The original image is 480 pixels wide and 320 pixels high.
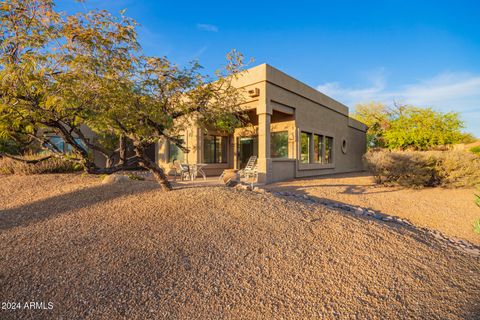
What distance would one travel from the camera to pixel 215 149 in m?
14.1

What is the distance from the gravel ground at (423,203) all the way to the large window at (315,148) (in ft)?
14.3

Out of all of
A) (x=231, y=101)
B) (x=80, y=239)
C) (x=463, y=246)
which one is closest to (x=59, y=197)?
(x=80, y=239)

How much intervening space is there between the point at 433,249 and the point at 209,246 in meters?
3.38

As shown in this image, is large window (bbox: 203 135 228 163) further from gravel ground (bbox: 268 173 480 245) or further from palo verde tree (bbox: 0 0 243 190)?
palo verde tree (bbox: 0 0 243 190)

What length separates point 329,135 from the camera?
50.8ft

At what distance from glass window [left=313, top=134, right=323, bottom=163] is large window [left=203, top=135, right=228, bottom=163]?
5334 millimetres

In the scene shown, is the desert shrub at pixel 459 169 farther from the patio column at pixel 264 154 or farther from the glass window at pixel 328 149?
the glass window at pixel 328 149

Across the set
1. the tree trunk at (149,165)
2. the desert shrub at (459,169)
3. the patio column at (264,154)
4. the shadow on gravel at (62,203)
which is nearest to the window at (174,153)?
the patio column at (264,154)

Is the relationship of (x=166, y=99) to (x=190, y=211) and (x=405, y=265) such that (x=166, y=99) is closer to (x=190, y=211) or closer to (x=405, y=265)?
(x=190, y=211)

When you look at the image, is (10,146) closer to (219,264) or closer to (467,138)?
(219,264)

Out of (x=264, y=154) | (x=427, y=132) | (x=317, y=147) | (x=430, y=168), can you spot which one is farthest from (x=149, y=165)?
(x=427, y=132)

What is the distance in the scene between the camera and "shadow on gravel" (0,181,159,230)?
3872 mm

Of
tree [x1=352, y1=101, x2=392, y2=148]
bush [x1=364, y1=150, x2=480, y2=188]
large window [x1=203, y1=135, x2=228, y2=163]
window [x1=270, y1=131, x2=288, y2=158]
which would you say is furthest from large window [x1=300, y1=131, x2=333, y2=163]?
tree [x1=352, y1=101, x2=392, y2=148]

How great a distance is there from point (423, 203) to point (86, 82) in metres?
8.88
